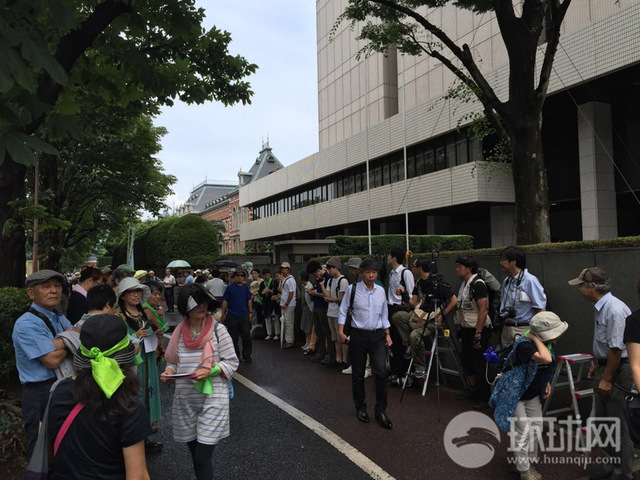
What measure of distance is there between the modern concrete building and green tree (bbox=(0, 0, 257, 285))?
9.90 m

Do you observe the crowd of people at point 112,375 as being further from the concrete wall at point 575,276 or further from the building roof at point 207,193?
the building roof at point 207,193

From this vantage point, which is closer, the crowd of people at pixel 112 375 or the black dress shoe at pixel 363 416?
the crowd of people at pixel 112 375

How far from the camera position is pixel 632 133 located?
1680 centimetres

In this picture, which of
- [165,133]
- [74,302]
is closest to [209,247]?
→ [165,133]

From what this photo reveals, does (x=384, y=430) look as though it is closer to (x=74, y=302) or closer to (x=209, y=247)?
(x=74, y=302)

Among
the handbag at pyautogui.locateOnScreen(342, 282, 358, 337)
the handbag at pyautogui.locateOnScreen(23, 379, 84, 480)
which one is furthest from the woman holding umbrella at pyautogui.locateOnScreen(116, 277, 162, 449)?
the handbag at pyautogui.locateOnScreen(23, 379, 84, 480)

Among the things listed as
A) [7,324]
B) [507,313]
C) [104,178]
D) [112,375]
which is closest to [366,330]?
[507,313]

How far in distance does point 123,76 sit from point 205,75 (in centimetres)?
178

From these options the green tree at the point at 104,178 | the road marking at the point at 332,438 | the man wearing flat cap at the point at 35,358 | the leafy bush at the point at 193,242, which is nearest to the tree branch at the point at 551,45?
the road marking at the point at 332,438

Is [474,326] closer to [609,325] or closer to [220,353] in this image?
[609,325]

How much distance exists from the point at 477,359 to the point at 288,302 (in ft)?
18.4

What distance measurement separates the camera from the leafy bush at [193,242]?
1406 inches

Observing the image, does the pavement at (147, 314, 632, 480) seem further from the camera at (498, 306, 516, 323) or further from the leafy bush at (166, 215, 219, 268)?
the leafy bush at (166, 215, 219, 268)

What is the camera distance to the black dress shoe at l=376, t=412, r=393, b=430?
512cm
